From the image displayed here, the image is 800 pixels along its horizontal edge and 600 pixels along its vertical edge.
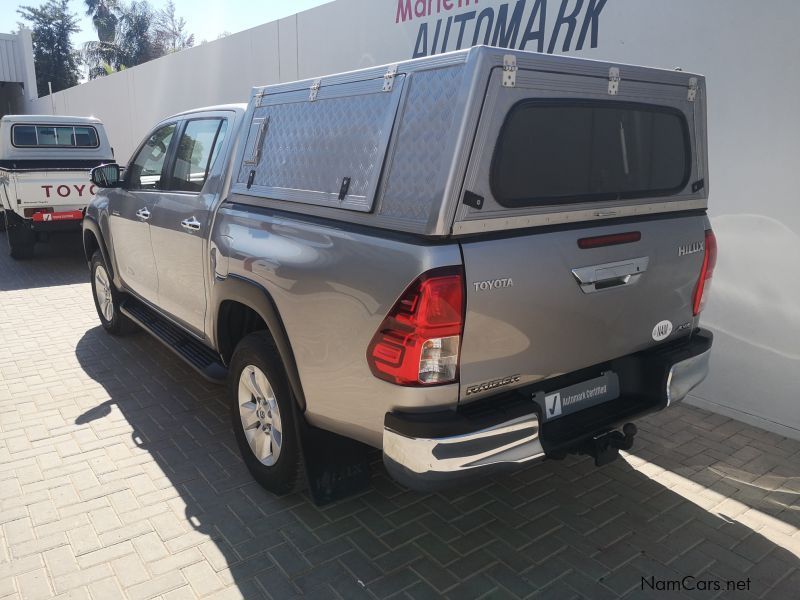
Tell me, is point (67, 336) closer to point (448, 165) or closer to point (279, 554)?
point (279, 554)

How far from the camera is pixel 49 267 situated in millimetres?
9383

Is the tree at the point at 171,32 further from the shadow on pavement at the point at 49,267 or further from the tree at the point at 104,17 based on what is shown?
the shadow on pavement at the point at 49,267

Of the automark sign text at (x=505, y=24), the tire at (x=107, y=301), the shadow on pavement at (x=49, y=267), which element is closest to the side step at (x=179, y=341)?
the tire at (x=107, y=301)

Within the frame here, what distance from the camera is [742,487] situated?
138 inches

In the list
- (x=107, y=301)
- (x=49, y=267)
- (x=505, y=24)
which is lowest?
(x=49, y=267)

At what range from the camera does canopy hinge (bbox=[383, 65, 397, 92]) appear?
2.62 metres

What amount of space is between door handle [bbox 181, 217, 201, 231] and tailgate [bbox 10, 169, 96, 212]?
239 inches

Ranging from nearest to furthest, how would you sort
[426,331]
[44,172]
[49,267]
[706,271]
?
[426,331], [706,271], [44,172], [49,267]

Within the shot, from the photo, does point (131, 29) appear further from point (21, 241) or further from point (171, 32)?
point (21, 241)

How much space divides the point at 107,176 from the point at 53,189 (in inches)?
180

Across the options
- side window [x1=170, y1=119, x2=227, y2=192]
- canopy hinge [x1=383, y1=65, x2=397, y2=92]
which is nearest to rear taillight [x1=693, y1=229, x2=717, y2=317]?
canopy hinge [x1=383, y1=65, x2=397, y2=92]

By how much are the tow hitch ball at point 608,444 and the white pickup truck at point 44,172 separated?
8.39 metres

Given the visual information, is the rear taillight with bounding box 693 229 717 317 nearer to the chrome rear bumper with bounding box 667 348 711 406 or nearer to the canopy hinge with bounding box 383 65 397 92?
the chrome rear bumper with bounding box 667 348 711 406

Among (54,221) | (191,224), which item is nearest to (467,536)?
(191,224)
